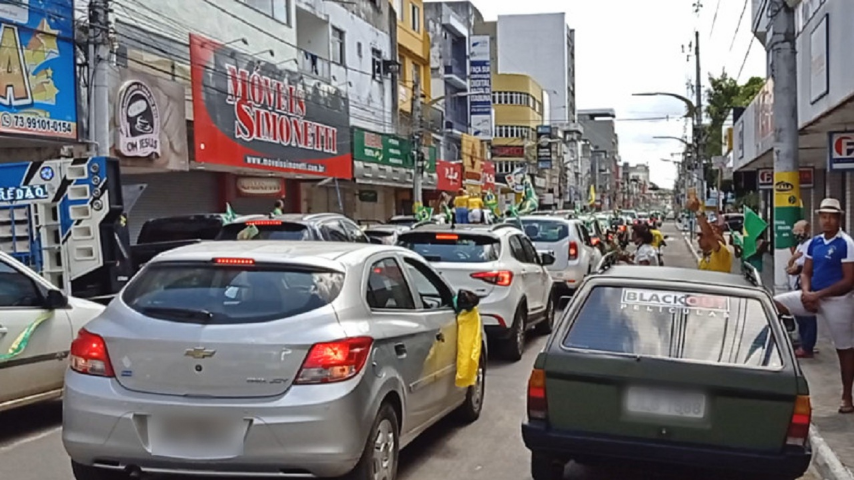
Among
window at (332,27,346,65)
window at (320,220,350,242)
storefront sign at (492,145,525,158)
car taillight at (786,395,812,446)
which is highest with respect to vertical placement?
window at (332,27,346,65)

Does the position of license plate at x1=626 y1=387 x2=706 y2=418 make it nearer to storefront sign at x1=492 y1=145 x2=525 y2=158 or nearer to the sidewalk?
the sidewalk

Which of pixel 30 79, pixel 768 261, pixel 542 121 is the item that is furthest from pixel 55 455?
pixel 542 121

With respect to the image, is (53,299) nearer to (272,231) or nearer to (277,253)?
(277,253)

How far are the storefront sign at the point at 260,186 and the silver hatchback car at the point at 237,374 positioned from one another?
72.2ft

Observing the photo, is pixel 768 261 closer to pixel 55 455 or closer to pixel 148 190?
pixel 148 190

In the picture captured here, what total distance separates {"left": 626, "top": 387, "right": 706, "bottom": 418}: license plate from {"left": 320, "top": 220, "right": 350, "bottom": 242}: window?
764 centimetres

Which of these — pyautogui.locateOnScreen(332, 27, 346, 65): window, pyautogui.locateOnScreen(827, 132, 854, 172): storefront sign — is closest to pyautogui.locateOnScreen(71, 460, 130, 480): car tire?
pyautogui.locateOnScreen(827, 132, 854, 172): storefront sign

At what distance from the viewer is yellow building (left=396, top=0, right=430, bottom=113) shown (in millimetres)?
45219

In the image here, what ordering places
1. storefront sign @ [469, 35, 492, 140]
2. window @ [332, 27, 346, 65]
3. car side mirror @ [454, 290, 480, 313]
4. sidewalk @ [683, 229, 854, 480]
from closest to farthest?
sidewalk @ [683, 229, 854, 480]
car side mirror @ [454, 290, 480, 313]
window @ [332, 27, 346, 65]
storefront sign @ [469, 35, 492, 140]

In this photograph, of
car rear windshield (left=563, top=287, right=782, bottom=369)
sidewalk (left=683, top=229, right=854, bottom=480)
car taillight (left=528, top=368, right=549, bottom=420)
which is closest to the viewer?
car rear windshield (left=563, top=287, right=782, bottom=369)

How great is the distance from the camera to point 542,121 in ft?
331

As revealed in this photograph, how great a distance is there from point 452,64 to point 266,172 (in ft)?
110

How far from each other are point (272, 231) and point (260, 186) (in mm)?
16217

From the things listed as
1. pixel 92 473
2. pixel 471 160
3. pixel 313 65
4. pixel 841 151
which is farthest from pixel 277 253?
pixel 471 160
